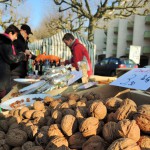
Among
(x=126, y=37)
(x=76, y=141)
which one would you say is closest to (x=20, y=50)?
(x=76, y=141)

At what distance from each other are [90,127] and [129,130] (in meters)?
0.19

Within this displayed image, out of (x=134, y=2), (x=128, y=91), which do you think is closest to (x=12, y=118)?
(x=128, y=91)

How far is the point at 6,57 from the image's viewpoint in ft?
11.2

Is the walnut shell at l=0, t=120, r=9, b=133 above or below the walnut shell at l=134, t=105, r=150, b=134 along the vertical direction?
below

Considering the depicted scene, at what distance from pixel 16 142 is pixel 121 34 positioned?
3747 cm

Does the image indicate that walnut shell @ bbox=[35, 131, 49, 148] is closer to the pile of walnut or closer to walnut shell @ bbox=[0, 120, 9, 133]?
the pile of walnut

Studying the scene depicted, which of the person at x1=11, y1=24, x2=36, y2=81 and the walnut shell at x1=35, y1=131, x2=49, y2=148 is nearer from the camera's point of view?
the walnut shell at x1=35, y1=131, x2=49, y2=148

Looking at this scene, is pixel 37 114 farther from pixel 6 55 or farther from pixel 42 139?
pixel 6 55

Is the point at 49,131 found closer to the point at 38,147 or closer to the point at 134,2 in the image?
the point at 38,147

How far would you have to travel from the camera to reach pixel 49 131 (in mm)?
1167

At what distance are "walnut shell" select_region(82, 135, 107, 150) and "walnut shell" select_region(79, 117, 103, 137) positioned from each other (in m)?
0.05

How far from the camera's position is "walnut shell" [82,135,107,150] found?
983 mm

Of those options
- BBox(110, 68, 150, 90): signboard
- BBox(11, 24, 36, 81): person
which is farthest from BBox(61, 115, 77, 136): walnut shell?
BBox(11, 24, 36, 81): person

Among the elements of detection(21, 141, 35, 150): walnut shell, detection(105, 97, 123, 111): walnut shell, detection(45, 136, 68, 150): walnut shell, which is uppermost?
detection(105, 97, 123, 111): walnut shell
